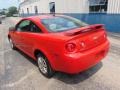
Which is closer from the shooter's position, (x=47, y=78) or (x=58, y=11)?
(x=47, y=78)

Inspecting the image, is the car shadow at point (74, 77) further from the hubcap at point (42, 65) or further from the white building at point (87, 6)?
the white building at point (87, 6)

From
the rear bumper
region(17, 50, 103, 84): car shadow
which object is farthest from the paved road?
the rear bumper

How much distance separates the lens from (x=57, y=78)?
4012mm

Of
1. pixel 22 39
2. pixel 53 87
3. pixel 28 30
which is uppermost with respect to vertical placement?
pixel 28 30

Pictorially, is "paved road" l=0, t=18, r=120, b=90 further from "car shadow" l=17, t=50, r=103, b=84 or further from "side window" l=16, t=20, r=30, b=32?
"side window" l=16, t=20, r=30, b=32

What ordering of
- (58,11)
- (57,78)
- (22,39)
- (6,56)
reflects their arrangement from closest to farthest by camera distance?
1. (57,78)
2. (22,39)
3. (6,56)
4. (58,11)

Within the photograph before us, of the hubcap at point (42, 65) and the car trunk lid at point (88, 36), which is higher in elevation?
the car trunk lid at point (88, 36)

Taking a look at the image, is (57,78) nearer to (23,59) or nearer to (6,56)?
(23,59)

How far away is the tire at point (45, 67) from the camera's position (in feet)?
12.7

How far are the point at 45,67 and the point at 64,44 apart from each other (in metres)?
1.12

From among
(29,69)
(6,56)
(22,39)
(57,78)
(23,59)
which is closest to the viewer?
(57,78)

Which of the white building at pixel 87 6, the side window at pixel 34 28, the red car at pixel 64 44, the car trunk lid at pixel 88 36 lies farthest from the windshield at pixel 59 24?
the white building at pixel 87 6

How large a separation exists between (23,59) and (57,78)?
2.02 m

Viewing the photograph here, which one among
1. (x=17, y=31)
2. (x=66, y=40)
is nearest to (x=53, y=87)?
(x=66, y=40)
